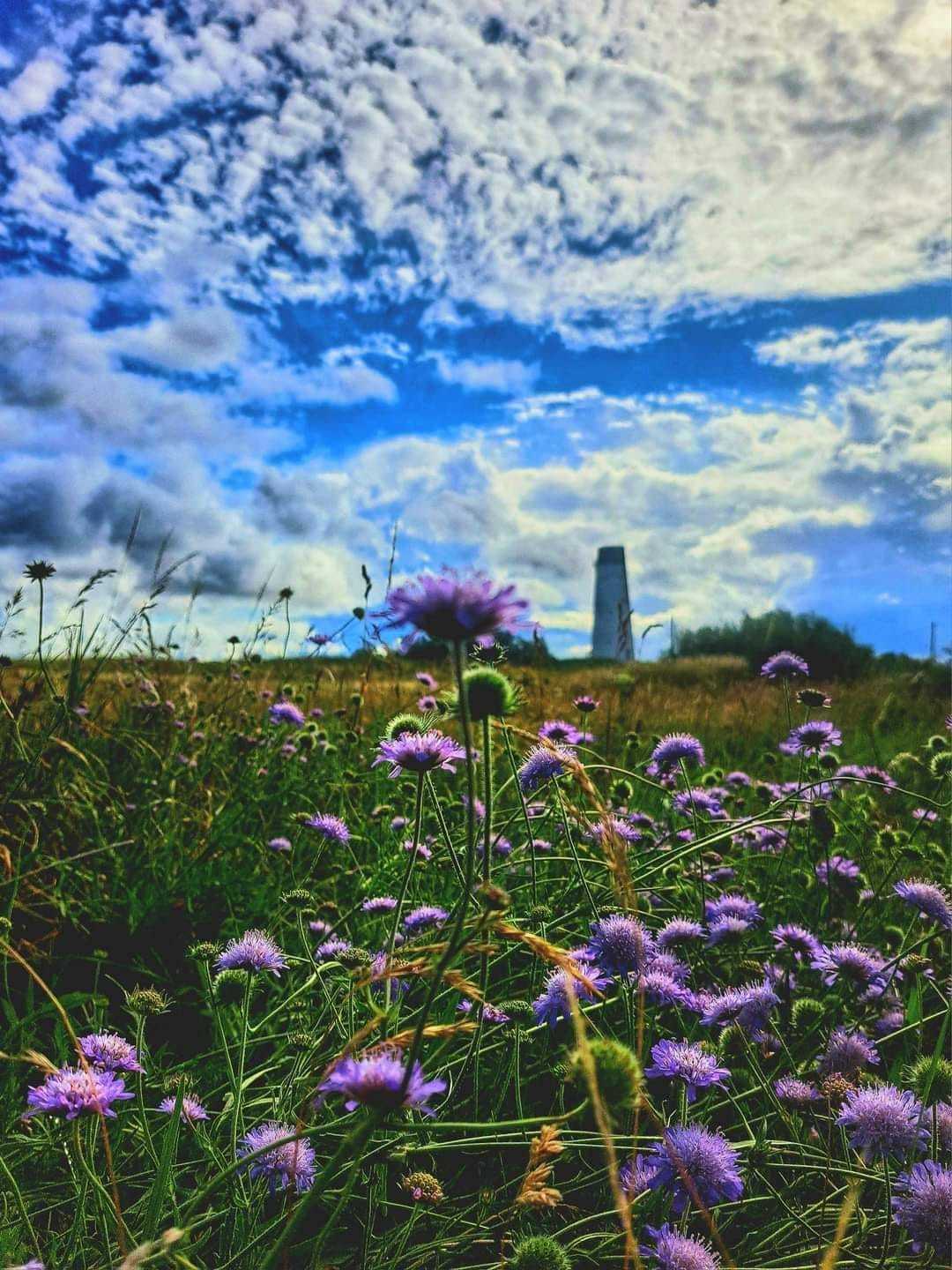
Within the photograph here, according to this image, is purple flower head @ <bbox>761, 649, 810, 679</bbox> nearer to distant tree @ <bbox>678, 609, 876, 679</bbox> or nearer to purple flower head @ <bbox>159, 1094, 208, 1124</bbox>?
purple flower head @ <bbox>159, 1094, 208, 1124</bbox>

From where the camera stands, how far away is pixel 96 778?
3.29 meters

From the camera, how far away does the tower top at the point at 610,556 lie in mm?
27359

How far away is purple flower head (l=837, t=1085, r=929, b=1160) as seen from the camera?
4.15 ft

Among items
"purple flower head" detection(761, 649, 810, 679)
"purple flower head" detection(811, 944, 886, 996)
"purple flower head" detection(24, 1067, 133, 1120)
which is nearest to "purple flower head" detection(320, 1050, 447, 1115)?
"purple flower head" detection(24, 1067, 133, 1120)

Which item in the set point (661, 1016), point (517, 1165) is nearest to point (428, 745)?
point (517, 1165)

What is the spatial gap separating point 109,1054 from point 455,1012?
2.61ft

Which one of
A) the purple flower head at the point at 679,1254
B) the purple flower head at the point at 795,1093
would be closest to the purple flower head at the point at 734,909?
the purple flower head at the point at 795,1093

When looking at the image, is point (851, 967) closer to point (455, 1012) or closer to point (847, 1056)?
point (847, 1056)

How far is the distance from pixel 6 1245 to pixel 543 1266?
0.77 m

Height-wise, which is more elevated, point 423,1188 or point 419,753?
point 419,753

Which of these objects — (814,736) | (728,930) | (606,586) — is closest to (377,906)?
(728,930)

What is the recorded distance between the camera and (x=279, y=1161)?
4.14 ft

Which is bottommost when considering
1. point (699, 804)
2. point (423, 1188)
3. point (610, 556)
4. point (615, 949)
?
point (423, 1188)

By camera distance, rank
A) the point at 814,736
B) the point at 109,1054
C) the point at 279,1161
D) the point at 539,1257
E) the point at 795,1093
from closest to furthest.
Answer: the point at 539,1257 < the point at 279,1161 < the point at 109,1054 < the point at 795,1093 < the point at 814,736
